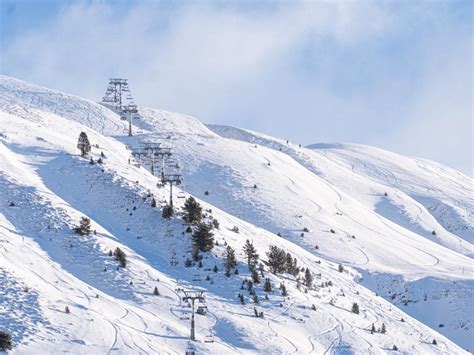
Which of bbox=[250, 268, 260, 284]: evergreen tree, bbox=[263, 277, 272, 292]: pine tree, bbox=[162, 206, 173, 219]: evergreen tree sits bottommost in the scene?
bbox=[263, 277, 272, 292]: pine tree

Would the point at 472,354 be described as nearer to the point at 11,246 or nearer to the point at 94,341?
the point at 94,341

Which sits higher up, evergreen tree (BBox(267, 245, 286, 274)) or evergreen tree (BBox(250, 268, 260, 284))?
evergreen tree (BBox(267, 245, 286, 274))

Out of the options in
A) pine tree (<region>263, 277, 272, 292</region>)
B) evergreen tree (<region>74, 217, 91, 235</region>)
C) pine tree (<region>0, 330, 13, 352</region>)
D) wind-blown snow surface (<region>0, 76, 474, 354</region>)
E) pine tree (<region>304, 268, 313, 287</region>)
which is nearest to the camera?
pine tree (<region>0, 330, 13, 352</region>)

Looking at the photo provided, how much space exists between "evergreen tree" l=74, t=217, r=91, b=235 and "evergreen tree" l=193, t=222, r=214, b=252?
6.39 meters

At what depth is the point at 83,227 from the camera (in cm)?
4059

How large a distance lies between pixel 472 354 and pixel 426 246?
64.9 feet

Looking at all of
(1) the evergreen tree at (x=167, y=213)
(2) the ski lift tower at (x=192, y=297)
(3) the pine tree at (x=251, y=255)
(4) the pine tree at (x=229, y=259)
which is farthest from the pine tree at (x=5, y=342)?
(1) the evergreen tree at (x=167, y=213)

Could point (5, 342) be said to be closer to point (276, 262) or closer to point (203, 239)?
point (203, 239)

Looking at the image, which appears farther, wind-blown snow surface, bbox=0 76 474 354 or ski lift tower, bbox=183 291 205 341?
wind-blown snow surface, bbox=0 76 474 354

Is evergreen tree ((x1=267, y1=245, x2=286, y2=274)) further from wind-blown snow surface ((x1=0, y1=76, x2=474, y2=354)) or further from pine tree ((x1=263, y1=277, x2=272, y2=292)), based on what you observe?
pine tree ((x1=263, y1=277, x2=272, y2=292))

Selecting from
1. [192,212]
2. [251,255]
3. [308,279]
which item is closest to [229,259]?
[251,255]

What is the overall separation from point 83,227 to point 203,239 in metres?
7.20

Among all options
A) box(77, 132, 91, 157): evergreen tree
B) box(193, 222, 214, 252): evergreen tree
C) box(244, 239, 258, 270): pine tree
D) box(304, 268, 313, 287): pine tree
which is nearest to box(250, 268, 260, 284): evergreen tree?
box(244, 239, 258, 270): pine tree

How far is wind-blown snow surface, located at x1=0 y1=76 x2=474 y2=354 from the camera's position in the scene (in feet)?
106
